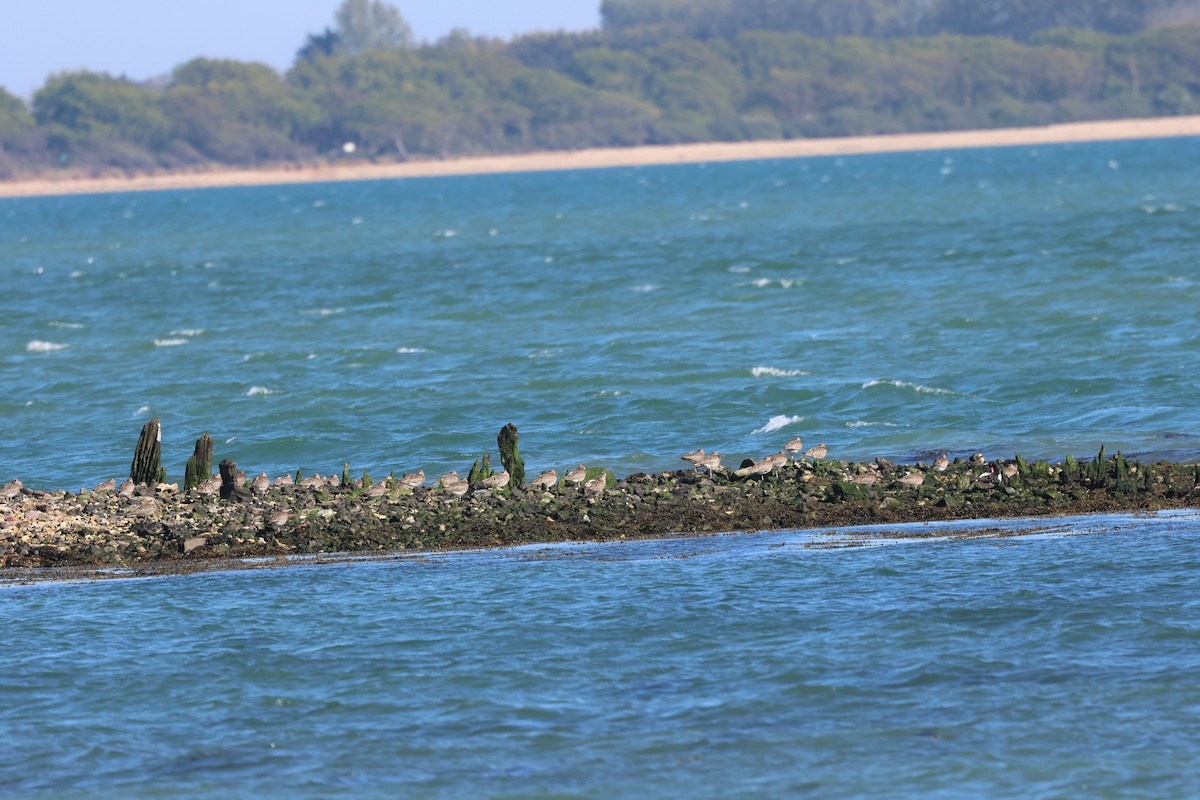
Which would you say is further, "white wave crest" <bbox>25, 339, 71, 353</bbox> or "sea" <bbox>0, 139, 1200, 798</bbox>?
"white wave crest" <bbox>25, 339, 71, 353</bbox>

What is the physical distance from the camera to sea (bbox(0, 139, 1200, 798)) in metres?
14.4

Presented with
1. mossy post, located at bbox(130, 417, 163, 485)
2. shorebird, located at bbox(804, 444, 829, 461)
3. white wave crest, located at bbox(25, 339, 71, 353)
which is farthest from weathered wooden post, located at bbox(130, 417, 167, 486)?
white wave crest, located at bbox(25, 339, 71, 353)

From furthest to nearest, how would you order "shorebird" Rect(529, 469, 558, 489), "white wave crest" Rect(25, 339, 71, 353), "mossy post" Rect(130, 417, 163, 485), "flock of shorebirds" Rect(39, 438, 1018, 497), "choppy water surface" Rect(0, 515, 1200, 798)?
1. "white wave crest" Rect(25, 339, 71, 353)
2. "mossy post" Rect(130, 417, 163, 485)
3. "shorebird" Rect(529, 469, 558, 489)
4. "flock of shorebirds" Rect(39, 438, 1018, 497)
5. "choppy water surface" Rect(0, 515, 1200, 798)

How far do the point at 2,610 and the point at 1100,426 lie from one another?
60.9ft

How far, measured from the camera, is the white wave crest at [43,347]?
2005 inches

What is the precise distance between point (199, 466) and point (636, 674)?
10552mm

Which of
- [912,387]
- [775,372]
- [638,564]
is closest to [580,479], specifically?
[638,564]

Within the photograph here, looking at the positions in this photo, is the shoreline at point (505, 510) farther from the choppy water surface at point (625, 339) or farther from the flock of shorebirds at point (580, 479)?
the choppy water surface at point (625, 339)

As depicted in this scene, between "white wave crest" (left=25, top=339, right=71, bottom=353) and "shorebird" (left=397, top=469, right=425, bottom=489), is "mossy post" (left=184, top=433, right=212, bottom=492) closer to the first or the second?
"shorebird" (left=397, top=469, right=425, bottom=489)

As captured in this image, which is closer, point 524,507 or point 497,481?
point 524,507

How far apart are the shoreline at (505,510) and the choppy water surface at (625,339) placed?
4509 mm

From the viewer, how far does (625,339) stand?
4716 centimetres

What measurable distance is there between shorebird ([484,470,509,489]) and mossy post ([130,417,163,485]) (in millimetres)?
5040

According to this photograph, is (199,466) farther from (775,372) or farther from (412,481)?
(775,372)
